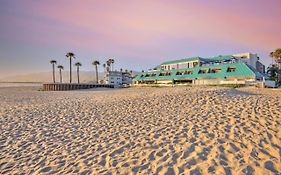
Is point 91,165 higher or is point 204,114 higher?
point 204,114

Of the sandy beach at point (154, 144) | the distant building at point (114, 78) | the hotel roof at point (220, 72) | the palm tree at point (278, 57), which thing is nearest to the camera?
A: the sandy beach at point (154, 144)

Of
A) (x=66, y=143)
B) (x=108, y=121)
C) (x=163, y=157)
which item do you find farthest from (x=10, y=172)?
(x=108, y=121)

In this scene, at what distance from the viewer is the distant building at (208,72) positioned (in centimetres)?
4006

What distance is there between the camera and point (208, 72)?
46.3 metres

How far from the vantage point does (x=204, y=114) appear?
8.45 m

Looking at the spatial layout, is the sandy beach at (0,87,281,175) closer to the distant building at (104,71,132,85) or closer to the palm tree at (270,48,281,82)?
the palm tree at (270,48,281,82)

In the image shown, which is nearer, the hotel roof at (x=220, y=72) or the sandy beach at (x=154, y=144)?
the sandy beach at (x=154, y=144)

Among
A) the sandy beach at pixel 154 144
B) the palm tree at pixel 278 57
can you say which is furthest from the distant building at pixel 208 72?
the sandy beach at pixel 154 144

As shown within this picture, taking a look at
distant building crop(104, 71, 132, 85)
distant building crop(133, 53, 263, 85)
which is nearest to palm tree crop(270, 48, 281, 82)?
distant building crop(133, 53, 263, 85)

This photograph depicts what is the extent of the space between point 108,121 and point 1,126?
523 cm

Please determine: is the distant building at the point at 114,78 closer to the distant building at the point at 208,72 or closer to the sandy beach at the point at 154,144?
the distant building at the point at 208,72

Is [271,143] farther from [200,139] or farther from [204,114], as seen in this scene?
[204,114]

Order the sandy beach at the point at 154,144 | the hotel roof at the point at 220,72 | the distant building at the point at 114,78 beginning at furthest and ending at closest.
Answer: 1. the distant building at the point at 114,78
2. the hotel roof at the point at 220,72
3. the sandy beach at the point at 154,144

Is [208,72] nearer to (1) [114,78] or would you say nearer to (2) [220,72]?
(2) [220,72]
